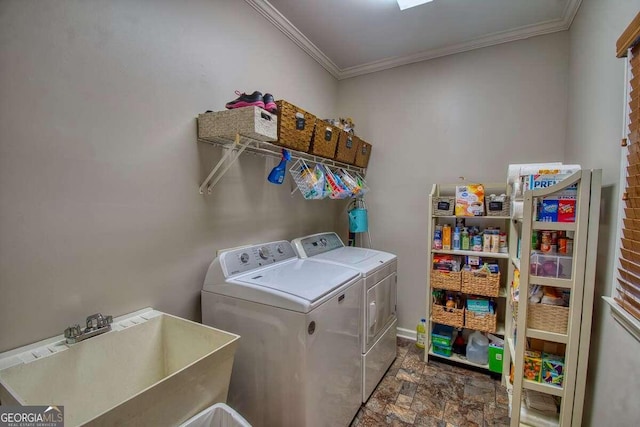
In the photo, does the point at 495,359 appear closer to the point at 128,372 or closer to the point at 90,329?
the point at 128,372

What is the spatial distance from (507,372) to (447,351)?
423 millimetres

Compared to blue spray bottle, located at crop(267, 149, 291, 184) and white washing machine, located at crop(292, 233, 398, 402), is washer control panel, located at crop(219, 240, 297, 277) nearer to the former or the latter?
white washing machine, located at crop(292, 233, 398, 402)

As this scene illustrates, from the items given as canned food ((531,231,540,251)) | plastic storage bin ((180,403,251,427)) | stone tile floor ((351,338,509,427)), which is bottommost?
stone tile floor ((351,338,509,427))

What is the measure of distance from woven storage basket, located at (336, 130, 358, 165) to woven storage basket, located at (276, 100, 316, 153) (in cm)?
45

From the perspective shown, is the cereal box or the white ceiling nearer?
the white ceiling

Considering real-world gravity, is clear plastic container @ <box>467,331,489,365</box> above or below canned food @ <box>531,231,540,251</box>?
below

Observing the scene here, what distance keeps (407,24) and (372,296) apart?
2057 mm

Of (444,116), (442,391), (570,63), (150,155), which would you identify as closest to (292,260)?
(150,155)

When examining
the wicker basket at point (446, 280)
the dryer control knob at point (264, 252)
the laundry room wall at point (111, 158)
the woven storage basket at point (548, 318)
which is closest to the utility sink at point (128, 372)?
the laundry room wall at point (111, 158)

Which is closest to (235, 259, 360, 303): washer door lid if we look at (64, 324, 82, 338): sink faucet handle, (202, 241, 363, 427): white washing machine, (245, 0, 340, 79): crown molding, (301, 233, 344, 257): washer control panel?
(202, 241, 363, 427): white washing machine

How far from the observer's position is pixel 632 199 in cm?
106

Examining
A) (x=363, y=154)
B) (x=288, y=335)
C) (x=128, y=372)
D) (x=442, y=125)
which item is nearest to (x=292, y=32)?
(x=363, y=154)

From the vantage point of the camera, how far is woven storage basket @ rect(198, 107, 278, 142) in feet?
4.51

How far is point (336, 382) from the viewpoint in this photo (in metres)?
1.53
